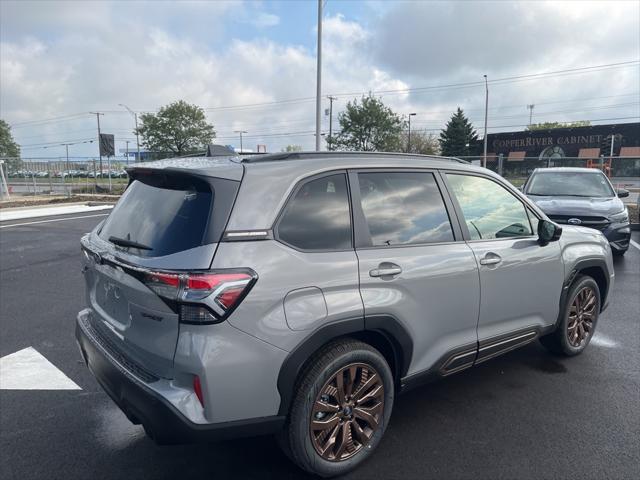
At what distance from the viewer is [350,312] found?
2604 mm

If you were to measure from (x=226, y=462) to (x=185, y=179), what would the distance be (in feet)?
5.62

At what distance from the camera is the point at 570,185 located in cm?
946

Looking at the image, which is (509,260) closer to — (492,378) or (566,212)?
(492,378)

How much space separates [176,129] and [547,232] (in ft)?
197

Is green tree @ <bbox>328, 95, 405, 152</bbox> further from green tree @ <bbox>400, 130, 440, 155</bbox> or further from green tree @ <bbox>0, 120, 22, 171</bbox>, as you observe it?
green tree @ <bbox>0, 120, 22, 171</bbox>

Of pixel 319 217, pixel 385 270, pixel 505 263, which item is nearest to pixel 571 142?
pixel 505 263

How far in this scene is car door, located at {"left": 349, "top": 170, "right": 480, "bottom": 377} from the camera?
9.21ft

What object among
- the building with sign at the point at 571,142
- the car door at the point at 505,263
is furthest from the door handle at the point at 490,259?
the building with sign at the point at 571,142

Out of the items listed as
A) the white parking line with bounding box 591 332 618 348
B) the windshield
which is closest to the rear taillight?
the white parking line with bounding box 591 332 618 348

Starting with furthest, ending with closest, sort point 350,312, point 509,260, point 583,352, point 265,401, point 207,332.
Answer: point 583,352 < point 509,260 < point 350,312 < point 265,401 < point 207,332

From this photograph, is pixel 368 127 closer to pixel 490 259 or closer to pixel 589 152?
pixel 589 152

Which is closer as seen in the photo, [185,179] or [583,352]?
[185,179]

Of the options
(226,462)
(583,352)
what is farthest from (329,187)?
(583,352)

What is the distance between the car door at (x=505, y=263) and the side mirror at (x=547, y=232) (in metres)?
0.05
